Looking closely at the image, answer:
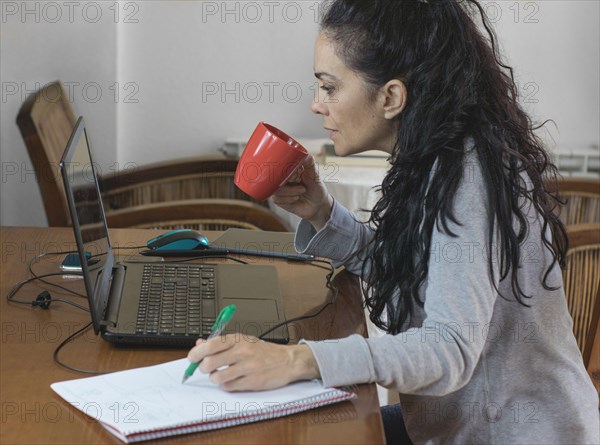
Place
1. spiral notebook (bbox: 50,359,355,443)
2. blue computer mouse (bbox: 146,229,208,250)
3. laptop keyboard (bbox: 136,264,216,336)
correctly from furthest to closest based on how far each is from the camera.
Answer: blue computer mouse (bbox: 146,229,208,250) → laptop keyboard (bbox: 136,264,216,336) → spiral notebook (bbox: 50,359,355,443)

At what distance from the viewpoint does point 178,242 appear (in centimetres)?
155

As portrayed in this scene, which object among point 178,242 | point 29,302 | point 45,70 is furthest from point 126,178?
point 29,302

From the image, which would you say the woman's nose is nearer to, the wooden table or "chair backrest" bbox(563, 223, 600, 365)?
the wooden table

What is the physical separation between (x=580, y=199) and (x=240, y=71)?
1176mm

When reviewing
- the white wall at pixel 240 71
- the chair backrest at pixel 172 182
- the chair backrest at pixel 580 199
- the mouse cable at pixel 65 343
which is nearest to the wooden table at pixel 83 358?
the mouse cable at pixel 65 343

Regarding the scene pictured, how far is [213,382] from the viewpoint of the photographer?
968mm

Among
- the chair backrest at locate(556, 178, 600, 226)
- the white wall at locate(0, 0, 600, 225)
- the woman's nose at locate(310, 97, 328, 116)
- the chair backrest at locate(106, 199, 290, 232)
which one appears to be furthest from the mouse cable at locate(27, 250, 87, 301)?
the chair backrest at locate(556, 178, 600, 226)

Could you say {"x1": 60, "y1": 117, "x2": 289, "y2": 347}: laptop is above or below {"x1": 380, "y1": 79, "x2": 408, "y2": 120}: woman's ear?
below

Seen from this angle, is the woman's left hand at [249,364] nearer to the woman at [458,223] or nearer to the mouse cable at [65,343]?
the woman at [458,223]

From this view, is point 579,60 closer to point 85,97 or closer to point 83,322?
point 85,97

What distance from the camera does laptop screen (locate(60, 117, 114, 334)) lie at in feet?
3.56

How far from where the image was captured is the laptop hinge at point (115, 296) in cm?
116

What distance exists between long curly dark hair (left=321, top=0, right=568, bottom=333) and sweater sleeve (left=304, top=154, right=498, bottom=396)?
6cm

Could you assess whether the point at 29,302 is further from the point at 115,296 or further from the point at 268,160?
the point at 268,160
